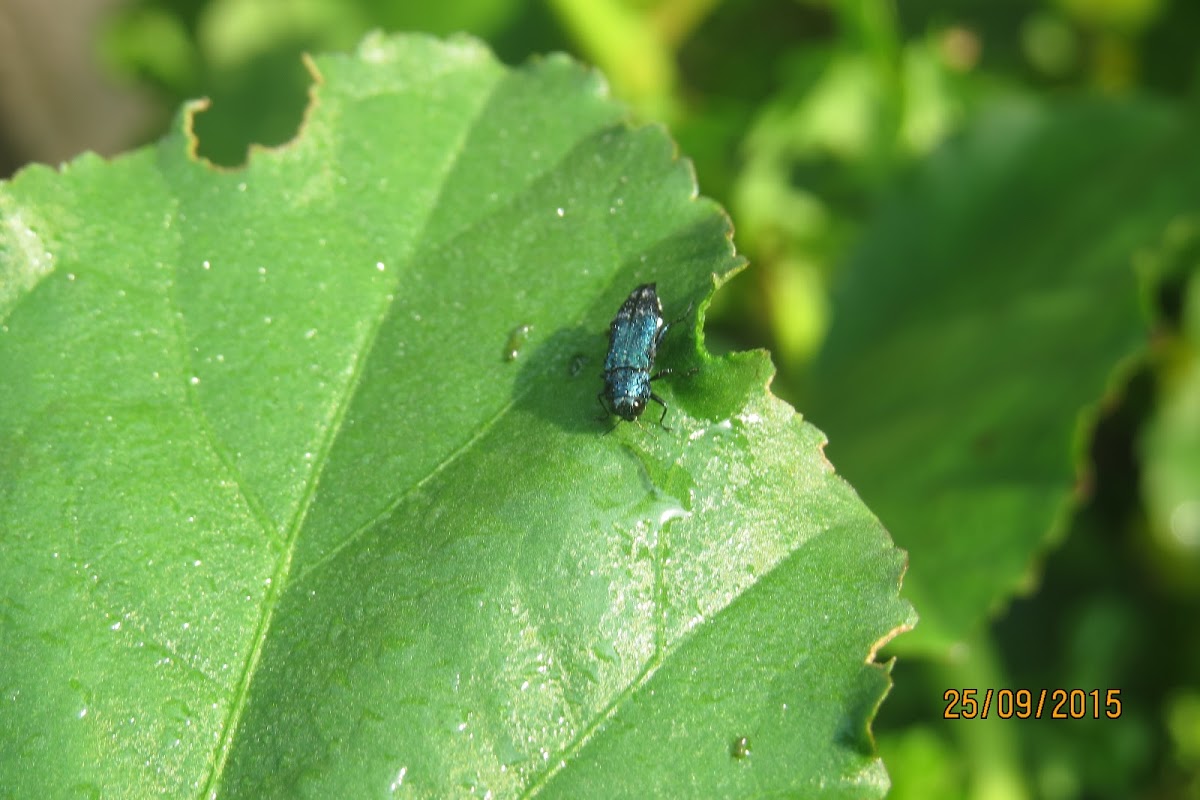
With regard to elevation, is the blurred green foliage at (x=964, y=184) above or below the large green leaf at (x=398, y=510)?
below

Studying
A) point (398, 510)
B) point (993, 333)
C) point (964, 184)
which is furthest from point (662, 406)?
point (964, 184)

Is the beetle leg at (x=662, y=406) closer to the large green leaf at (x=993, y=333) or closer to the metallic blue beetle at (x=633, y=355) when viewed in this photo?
the metallic blue beetle at (x=633, y=355)

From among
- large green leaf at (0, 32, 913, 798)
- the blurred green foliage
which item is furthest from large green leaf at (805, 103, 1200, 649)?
large green leaf at (0, 32, 913, 798)

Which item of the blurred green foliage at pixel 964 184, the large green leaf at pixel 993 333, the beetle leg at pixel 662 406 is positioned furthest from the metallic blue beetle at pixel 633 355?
the blurred green foliage at pixel 964 184

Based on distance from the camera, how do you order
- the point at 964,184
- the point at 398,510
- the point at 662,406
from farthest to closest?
the point at 964,184 < the point at 662,406 < the point at 398,510

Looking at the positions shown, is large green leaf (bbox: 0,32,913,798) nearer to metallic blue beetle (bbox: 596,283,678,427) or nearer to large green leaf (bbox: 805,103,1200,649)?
metallic blue beetle (bbox: 596,283,678,427)

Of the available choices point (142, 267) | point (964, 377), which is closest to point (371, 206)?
point (142, 267)

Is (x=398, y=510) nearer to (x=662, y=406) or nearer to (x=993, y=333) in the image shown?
(x=662, y=406)
